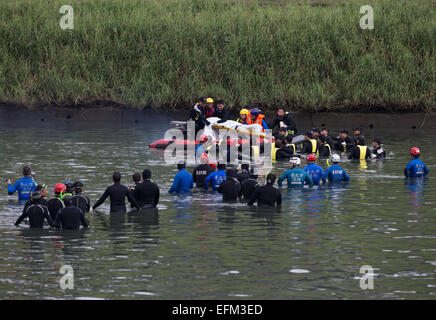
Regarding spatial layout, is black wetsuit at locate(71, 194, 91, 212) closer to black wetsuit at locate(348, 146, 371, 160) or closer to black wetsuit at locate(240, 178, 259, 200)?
black wetsuit at locate(240, 178, 259, 200)

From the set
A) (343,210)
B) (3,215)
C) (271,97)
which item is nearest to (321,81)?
(271,97)

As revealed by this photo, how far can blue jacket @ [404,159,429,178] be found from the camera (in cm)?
3053

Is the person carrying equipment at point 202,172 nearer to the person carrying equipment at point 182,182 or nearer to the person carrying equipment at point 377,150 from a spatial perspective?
the person carrying equipment at point 182,182

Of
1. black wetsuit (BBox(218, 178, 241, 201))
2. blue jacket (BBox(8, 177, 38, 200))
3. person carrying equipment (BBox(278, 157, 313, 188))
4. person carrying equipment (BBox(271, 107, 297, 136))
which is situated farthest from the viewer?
person carrying equipment (BBox(271, 107, 297, 136))

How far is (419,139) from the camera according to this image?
43.0 m

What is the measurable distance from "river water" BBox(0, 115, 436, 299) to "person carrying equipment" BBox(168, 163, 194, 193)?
0.35m

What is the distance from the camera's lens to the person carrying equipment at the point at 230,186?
2573cm

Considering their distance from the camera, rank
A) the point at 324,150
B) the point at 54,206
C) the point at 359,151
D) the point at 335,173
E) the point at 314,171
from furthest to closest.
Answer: the point at 324,150 → the point at 359,151 → the point at 335,173 → the point at 314,171 → the point at 54,206

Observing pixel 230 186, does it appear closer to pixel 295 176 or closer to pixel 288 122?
pixel 295 176

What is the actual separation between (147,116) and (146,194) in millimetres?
26669

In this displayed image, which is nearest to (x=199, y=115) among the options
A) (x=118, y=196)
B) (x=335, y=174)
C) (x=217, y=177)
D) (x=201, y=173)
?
(x=201, y=173)

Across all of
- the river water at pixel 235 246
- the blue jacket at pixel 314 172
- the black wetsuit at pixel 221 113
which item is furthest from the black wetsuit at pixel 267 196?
the black wetsuit at pixel 221 113

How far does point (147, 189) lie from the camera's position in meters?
24.6

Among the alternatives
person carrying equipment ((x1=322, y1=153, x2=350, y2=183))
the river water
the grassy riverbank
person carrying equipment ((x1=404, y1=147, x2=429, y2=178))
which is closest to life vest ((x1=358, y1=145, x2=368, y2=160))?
the river water
